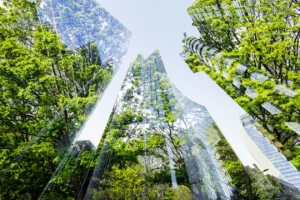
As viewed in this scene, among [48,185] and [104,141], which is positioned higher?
[104,141]

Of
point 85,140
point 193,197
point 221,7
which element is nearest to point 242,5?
point 221,7

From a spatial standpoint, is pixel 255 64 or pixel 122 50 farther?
pixel 122 50

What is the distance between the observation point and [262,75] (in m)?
7.31

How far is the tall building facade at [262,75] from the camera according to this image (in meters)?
6.22

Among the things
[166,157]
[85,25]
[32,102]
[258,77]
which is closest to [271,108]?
[258,77]

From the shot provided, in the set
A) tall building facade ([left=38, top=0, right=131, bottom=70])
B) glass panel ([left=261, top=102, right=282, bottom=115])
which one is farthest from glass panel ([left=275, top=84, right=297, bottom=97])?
tall building facade ([left=38, top=0, right=131, bottom=70])

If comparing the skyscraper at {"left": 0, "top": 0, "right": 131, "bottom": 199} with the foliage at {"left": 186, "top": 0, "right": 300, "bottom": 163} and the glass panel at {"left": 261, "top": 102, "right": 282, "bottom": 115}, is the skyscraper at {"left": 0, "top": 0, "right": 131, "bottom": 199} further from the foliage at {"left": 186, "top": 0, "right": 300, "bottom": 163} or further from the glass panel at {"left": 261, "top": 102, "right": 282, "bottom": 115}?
the glass panel at {"left": 261, "top": 102, "right": 282, "bottom": 115}

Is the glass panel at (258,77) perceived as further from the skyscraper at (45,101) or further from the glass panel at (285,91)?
the skyscraper at (45,101)

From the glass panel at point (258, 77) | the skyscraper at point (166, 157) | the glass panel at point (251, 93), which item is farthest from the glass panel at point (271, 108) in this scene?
the skyscraper at point (166, 157)

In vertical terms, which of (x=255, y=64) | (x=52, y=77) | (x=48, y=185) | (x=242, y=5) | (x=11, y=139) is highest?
(x=242, y=5)

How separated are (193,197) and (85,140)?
19.0ft

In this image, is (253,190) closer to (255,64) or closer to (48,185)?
(255,64)

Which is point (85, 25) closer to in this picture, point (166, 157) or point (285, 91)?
point (166, 157)

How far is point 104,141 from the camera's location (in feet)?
31.9
